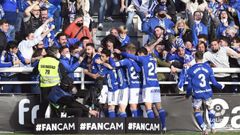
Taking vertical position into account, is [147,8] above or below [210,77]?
above

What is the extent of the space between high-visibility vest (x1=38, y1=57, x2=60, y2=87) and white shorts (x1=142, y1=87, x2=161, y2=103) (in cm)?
196

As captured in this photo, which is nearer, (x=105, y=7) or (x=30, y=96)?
(x=30, y=96)

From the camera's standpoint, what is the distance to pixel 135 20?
2502 cm

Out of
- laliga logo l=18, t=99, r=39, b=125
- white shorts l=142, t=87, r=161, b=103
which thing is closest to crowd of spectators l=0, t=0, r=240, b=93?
laliga logo l=18, t=99, r=39, b=125

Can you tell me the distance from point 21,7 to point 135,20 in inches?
117

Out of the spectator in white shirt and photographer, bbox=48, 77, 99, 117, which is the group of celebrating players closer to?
photographer, bbox=48, 77, 99, 117


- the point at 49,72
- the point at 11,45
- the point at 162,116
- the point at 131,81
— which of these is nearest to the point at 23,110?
the point at 49,72

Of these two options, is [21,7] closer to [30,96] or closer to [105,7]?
[105,7]

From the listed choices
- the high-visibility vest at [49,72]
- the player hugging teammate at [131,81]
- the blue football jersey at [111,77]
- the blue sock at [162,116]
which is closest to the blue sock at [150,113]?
the player hugging teammate at [131,81]

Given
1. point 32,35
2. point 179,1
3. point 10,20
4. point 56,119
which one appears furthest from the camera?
point 179,1

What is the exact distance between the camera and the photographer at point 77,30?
23.3 metres

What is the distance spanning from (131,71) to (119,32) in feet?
5.89

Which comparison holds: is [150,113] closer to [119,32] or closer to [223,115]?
[223,115]

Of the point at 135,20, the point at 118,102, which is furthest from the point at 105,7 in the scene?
the point at 118,102
